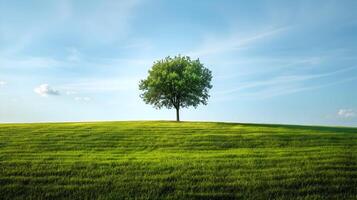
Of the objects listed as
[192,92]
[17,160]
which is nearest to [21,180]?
[17,160]

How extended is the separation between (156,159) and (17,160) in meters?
8.55

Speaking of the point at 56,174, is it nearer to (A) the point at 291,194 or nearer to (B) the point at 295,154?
(A) the point at 291,194

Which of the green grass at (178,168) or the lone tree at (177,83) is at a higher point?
the lone tree at (177,83)

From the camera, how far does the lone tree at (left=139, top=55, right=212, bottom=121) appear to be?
2172 inches

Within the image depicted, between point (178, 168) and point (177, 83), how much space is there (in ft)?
121

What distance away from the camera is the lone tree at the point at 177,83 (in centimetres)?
5516

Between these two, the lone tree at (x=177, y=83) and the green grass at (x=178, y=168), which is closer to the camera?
the green grass at (x=178, y=168)

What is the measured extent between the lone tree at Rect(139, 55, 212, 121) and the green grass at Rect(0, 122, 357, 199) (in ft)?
91.7

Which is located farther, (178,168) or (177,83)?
(177,83)

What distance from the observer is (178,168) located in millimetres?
17875

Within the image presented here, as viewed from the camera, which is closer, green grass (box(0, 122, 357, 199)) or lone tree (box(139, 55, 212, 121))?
Answer: green grass (box(0, 122, 357, 199))

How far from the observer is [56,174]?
56.9 ft

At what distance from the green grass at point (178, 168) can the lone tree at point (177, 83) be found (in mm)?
27946

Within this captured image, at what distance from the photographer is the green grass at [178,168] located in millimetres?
15062
